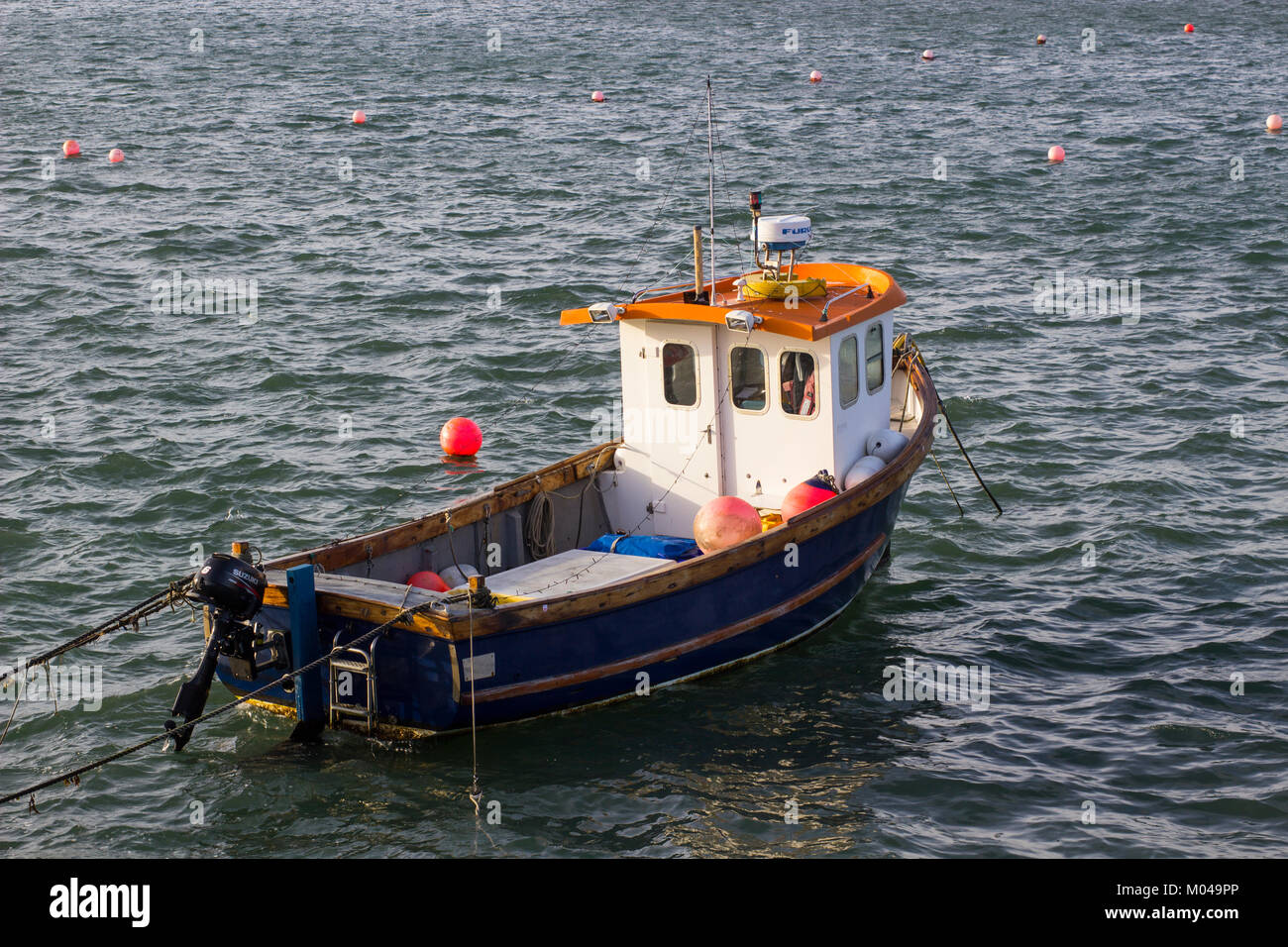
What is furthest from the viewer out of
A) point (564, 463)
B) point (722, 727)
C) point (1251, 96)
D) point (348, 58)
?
point (348, 58)

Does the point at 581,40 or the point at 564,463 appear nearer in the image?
the point at 564,463

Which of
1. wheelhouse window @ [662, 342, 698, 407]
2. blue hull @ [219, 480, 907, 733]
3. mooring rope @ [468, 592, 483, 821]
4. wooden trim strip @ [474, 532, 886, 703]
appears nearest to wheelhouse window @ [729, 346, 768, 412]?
wheelhouse window @ [662, 342, 698, 407]

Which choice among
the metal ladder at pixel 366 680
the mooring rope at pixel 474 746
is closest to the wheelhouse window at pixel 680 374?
the mooring rope at pixel 474 746

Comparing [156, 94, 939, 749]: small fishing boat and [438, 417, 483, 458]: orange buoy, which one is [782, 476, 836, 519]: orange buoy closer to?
[156, 94, 939, 749]: small fishing boat

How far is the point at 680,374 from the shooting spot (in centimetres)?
1351

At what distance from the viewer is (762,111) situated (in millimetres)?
37938

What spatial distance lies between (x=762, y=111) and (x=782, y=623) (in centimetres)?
2715

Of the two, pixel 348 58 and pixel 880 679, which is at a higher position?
pixel 348 58

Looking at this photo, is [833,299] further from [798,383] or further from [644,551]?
[644,551]

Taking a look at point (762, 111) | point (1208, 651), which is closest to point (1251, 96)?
point (762, 111)

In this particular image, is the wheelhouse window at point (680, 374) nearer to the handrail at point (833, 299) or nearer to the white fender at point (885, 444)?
the handrail at point (833, 299)

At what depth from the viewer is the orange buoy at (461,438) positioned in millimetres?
17375

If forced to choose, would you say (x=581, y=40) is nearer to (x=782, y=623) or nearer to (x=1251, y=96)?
(x=1251, y=96)
